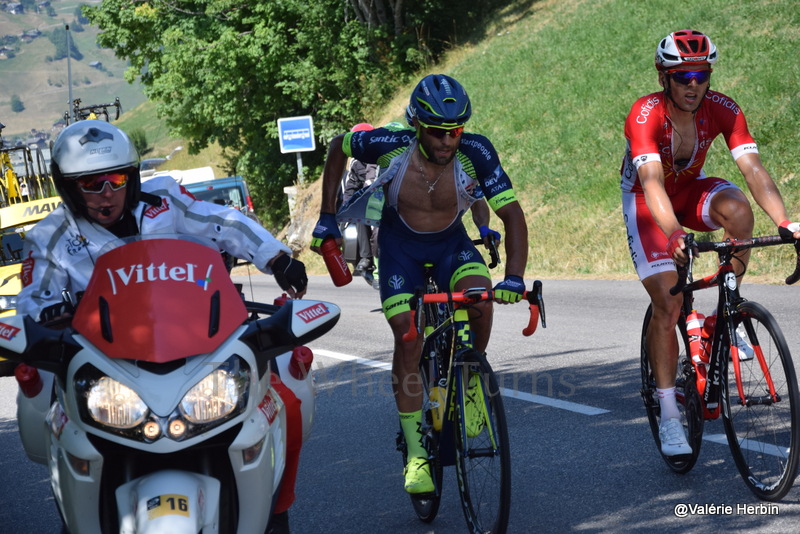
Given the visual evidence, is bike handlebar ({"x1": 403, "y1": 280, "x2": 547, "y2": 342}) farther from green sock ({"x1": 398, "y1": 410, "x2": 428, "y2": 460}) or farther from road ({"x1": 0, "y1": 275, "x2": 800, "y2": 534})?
road ({"x1": 0, "y1": 275, "x2": 800, "y2": 534})

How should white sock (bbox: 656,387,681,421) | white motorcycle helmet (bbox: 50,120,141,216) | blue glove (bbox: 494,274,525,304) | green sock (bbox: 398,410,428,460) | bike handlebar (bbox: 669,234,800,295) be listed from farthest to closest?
white sock (bbox: 656,387,681,421) → green sock (bbox: 398,410,428,460) → bike handlebar (bbox: 669,234,800,295) → blue glove (bbox: 494,274,525,304) → white motorcycle helmet (bbox: 50,120,141,216)

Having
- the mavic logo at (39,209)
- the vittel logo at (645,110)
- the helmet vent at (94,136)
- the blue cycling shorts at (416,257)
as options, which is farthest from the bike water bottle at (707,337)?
the mavic logo at (39,209)

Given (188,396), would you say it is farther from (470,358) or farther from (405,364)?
(405,364)

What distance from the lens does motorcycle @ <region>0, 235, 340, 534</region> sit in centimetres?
333

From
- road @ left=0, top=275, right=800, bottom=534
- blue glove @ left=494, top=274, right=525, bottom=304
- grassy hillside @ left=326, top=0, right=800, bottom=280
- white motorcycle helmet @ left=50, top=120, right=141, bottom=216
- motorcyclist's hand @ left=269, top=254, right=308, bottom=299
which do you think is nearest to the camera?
white motorcycle helmet @ left=50, top=120, right=141, bottom=216

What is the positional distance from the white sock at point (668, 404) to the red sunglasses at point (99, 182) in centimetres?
292

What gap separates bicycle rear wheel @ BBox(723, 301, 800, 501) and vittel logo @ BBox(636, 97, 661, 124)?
115 cm

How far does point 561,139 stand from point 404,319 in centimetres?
2036

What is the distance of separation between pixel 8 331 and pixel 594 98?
2406 cm

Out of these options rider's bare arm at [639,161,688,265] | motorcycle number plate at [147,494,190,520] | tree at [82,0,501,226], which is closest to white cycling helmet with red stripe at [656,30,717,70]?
rider's bare arm at [639,161,688,265]

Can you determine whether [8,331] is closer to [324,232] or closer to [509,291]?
[509,291]

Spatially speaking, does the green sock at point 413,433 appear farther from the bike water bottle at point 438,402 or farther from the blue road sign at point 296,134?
the blue road sign at point 296,134

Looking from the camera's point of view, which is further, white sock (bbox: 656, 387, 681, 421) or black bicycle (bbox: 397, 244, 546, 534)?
white sock (bbox: 656, 387, 681, 421)

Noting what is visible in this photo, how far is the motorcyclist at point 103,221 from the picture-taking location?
14.4ft
